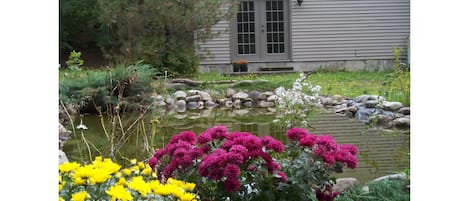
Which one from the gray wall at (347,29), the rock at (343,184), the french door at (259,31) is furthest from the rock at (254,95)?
the rock at (343,184)

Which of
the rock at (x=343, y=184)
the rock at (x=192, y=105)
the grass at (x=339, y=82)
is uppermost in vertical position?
the grass at (x=339, y=82)

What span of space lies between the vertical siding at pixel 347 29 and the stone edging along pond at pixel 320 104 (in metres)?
3.83

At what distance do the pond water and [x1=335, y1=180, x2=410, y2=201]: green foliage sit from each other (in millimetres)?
956

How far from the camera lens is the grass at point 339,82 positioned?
7.68 metres

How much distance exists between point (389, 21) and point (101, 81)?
694cm

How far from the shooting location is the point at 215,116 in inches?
237

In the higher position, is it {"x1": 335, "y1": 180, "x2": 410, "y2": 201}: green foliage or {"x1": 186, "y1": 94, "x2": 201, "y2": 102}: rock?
{"x1": 186, "y1": 94, "x2": 201, "y2": 102}: rock

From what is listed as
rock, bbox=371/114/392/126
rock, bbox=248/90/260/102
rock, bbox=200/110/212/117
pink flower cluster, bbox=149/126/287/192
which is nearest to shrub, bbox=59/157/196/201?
pink flower cluster, bbox=149/126/287/192

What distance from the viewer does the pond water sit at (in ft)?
10.7

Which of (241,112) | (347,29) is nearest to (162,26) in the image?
(241,112)

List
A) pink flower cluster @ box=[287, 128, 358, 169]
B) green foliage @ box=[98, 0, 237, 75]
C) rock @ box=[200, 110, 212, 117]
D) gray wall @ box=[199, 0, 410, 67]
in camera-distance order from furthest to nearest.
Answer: gray wall @ box=[199, 0, 410, 67]
green foliage @ box=[98, 0, 237, 75]
rock @ box=[200, 110, 212, 117]
pink flower cluster @ box=[287, 128, 358, 169]

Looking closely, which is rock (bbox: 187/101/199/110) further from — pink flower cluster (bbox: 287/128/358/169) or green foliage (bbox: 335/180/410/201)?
pink flower cluster (bbox: 287/128/358/169)

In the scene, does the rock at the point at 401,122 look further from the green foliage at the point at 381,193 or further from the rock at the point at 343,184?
the green foliage at the point at 381,193

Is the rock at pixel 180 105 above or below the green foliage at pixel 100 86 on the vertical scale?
below
